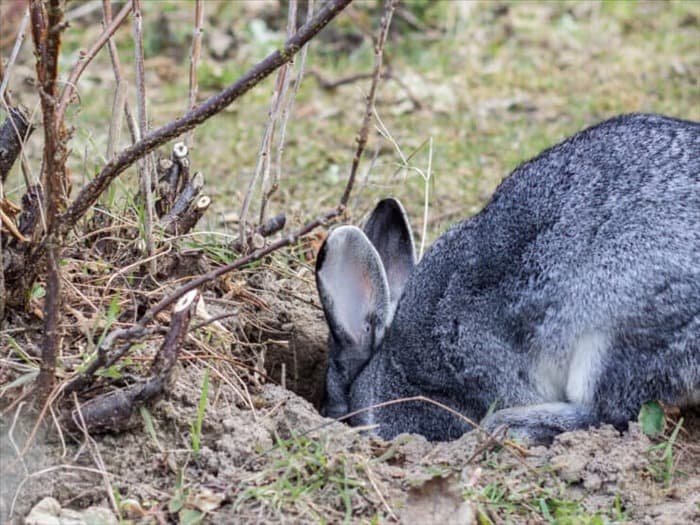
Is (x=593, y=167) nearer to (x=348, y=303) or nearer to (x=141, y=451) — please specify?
(x=348, y=303)

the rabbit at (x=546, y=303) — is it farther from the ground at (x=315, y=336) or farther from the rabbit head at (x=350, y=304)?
the ground at (x=315, y=336)

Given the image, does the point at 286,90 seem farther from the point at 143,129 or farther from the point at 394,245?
the point at 394,245

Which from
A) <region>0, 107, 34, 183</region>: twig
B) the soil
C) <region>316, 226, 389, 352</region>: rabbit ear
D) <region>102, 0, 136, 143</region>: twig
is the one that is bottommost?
the soil

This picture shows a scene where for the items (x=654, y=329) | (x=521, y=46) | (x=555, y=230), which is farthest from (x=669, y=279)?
(x=521, y=46)

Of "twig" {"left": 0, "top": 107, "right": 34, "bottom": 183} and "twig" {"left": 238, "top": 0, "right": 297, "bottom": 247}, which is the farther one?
"twig" {"left": 238, "top": 0, "right": 297, "bottom": 247}

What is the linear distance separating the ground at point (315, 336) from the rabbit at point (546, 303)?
0.89 ft

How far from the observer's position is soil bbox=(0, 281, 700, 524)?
11.2ft

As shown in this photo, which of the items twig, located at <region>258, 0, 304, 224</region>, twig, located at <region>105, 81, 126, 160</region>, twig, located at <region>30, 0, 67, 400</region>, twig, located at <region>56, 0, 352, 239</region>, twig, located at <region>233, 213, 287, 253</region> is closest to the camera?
twig, located at <region>30, 0, 67, 400</region>

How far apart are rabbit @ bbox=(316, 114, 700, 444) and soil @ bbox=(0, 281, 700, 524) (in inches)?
10.2

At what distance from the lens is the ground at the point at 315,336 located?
3504 millimetres

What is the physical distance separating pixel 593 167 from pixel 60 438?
230 centimetres

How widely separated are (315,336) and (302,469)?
1.58 metres

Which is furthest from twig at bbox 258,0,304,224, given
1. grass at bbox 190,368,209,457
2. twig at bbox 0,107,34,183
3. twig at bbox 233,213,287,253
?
grass at bbox 190,368,209,457

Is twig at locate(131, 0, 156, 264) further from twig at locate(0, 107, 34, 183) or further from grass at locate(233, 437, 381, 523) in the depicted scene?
grass at locate(233, 437, 381, 523)
